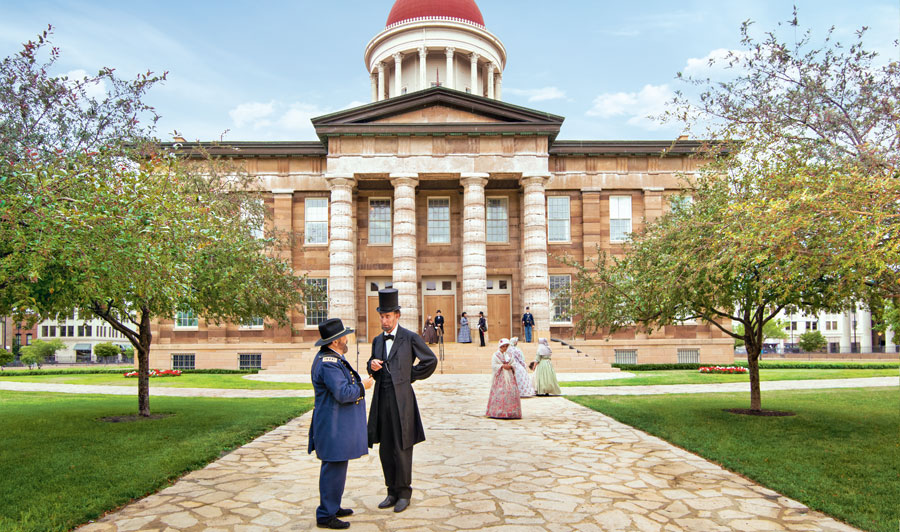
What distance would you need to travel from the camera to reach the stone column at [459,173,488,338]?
33.4 metres

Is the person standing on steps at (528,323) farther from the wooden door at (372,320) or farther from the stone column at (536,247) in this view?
the wooden door at (372,320)

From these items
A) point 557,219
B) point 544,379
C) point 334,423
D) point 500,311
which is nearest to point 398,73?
point 557,219

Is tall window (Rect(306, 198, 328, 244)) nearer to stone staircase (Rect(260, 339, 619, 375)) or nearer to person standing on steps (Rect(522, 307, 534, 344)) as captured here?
stone staircase (Rect(260, 339, 619, 375))

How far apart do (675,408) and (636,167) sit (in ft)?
75.2

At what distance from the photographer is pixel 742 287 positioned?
1360cm

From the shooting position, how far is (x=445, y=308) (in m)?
36.9

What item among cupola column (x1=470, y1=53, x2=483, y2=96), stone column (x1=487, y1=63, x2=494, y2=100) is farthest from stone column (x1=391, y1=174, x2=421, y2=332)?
stone column (x1=487, y1=63, x2=494, y2=100)

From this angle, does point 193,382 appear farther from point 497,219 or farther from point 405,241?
point 497,219

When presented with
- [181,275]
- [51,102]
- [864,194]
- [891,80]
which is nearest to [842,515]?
[864,194]

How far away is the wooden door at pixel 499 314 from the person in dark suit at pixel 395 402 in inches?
1148

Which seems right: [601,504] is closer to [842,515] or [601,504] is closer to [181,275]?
[842,515]

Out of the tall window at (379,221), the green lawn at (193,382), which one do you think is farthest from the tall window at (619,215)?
the green lawn at (193,382)

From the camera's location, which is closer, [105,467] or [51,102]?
[105,467]

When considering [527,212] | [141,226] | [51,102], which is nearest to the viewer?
[141,226]
